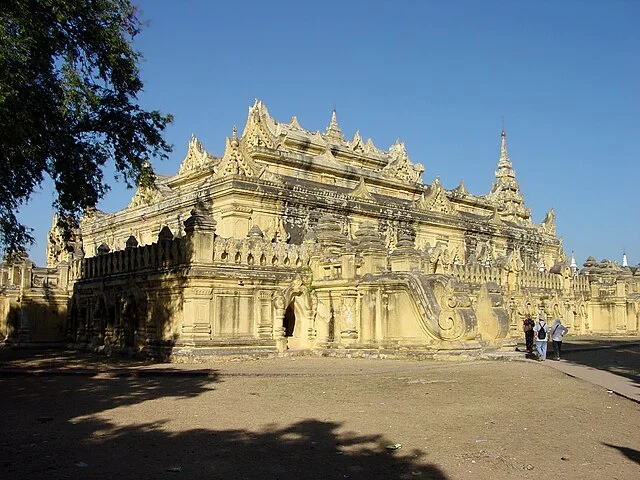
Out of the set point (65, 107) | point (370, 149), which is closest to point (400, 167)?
point (370, 149)

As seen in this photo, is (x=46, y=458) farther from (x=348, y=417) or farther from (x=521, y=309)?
(x=521, y=309)

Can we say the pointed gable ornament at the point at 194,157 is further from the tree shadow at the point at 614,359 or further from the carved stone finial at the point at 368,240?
the tree shadow at the point at 614,359

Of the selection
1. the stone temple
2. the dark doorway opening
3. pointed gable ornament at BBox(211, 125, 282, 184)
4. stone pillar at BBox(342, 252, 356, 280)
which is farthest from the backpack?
pointed gable ornament at BBox(211, 125, 282, 184)

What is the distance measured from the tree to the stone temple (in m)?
3.87

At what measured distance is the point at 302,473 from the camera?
7.29 meters

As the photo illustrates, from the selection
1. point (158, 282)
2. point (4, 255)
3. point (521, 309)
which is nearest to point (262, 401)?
point (158, 282)

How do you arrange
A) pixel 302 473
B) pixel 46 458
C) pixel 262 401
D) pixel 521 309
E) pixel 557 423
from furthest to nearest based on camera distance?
pixel 521 309 < pixel 262 401 < pixel 557 423 < pixel 46 458 < pixel 302 473

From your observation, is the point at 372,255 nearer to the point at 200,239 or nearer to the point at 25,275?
the point at 200,239

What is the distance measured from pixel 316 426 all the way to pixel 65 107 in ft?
30.1

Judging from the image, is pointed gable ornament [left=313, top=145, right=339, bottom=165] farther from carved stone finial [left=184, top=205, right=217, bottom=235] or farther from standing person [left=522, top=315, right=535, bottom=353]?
standing person [left=522, top=315, right=535, bottom=353]

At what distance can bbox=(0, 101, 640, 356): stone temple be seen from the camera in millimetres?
20328

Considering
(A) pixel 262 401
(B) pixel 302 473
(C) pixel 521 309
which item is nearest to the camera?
(B) pixel 302 473

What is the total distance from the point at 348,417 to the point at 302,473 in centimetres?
329

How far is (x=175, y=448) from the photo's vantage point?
8359mm
